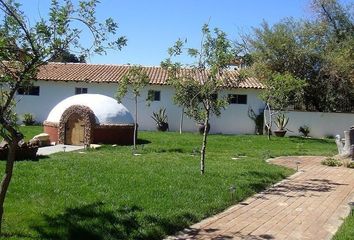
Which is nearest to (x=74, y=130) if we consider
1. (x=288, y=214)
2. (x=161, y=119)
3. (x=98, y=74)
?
(x=161, y=119)

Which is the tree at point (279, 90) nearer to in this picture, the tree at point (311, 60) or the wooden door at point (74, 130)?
the tree at point (311, 60)

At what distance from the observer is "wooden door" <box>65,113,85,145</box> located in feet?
73.9

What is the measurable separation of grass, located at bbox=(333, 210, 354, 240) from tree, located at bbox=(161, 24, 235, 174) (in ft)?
16.1

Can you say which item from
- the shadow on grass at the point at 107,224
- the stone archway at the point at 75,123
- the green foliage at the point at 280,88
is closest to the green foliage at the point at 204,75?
the shadow on grass at the point at 107,224

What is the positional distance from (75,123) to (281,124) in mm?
13493

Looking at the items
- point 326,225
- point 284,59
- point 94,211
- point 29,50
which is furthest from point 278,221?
point 284,59

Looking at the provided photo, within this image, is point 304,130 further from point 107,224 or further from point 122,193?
point 107,224

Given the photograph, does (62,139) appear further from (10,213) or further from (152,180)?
(10,213)

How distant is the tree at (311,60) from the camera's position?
32.9 meters

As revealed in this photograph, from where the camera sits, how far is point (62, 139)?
22.6m

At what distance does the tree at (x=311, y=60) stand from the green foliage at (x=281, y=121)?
77.2 inches

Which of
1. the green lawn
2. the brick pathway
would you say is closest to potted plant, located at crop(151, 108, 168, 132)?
the green lawn

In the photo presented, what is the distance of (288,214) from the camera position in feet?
30.9

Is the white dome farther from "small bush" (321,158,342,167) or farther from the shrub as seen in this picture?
the shrub
